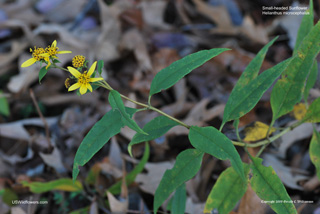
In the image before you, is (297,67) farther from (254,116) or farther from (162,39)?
(162,39)

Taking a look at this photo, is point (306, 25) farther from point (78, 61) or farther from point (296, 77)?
point (78, 61)

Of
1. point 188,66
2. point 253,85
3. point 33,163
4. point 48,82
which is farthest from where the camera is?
point 48,82

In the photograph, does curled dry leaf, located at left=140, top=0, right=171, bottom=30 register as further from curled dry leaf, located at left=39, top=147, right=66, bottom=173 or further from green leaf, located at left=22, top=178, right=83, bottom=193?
green leaf, located at left=22, top=178, right=83, bottom=193

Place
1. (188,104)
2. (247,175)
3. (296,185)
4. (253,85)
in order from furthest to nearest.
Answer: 1. (188,104)
2. (296,185)
3. (247,175)
4. (253,85)

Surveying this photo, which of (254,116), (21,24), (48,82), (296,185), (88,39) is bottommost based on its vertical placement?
(296,185)

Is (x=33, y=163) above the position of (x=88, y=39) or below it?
below

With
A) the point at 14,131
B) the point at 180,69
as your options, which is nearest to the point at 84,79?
the point at 180,69

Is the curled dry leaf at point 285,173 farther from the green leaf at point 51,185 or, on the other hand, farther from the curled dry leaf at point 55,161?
the curled dry leaf at point 55,161

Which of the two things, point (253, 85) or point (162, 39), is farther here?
point (162, 39)

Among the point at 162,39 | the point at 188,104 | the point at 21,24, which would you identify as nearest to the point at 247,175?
the point at 188,104
